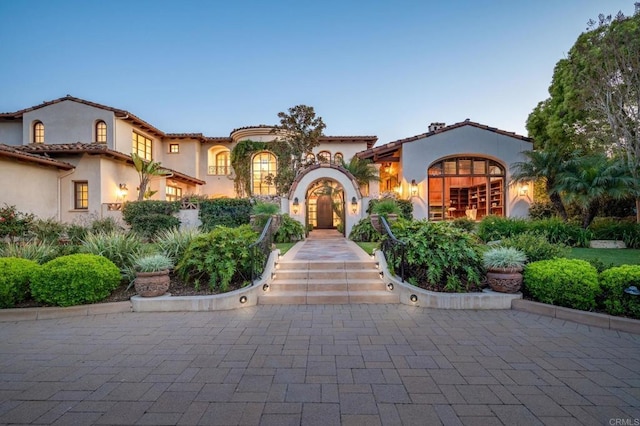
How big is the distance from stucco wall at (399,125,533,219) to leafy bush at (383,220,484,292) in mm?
9078

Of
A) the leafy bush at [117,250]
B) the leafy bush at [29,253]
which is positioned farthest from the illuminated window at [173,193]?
the leafy bush at [117,250]

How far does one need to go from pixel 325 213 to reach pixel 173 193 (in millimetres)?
10776

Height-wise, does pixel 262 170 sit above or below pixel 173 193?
above

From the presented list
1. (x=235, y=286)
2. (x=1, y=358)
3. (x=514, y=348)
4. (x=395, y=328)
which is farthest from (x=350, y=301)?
(x=1, y=358)

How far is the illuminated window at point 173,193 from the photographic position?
20078 mm

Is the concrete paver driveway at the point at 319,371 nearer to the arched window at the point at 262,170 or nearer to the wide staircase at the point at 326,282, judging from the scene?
the wide staircase at the point at 326,282

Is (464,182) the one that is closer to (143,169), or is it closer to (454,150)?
(454,150)

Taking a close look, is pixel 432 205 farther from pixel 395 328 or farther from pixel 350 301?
pixel 395 328

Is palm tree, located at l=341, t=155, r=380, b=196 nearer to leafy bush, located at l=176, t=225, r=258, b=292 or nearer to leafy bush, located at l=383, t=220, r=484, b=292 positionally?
leafy bush, located at l=383, t=220, r=484, b=292

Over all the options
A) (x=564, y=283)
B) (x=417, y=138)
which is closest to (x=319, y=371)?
(x=564, y=283)

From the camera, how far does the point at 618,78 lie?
1180 cm

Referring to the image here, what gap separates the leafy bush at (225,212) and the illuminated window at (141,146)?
7.49 metres

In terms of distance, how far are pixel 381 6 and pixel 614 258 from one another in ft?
41.7

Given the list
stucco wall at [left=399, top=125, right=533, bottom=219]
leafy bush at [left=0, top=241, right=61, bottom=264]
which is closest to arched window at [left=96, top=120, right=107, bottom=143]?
leafy bush at [left=0, top=241, right=61, bottom=264]
